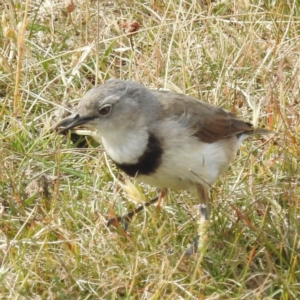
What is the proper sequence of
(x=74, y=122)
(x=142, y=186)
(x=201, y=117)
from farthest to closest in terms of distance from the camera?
(x=142, y=186), (x=201, y=117), (x=74, y=122)

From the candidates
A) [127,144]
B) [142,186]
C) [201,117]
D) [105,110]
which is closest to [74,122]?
[105,110]

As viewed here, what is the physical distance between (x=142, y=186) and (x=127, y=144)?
3.10ft

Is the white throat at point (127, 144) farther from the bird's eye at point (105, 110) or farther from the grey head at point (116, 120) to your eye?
the bird's eye at point (105, 110)

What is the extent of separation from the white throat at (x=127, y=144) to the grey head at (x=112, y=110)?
26 mm

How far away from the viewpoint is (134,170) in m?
4.84

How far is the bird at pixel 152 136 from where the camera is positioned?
4.81 metres

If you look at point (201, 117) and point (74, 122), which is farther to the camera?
point (201, 117)

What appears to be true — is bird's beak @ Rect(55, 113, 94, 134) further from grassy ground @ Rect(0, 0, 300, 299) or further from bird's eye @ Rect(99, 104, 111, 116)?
grassy ground @ Rect(0, 0, 300, 299)

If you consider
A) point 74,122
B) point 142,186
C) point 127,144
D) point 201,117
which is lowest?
point 142,186

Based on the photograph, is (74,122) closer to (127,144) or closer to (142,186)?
(127,144)

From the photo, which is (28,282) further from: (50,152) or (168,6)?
(168,6)

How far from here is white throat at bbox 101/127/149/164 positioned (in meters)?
4.80

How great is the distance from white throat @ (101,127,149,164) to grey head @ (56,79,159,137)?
0.03 meters

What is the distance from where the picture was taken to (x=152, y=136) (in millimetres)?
4871
